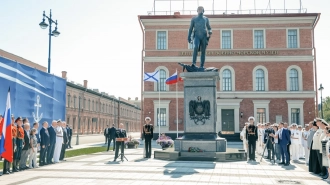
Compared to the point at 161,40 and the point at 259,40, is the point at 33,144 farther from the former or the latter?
the point at 259,40

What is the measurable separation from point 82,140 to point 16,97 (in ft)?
66.1

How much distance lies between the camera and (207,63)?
36.3 m

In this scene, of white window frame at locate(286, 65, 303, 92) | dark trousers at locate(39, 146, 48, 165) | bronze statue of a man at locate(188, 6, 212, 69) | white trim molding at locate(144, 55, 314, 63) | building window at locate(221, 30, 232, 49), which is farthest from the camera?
building window at locate(221, 30, 232, 49)

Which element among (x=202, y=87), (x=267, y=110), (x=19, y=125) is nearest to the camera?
(x=19, y=125)

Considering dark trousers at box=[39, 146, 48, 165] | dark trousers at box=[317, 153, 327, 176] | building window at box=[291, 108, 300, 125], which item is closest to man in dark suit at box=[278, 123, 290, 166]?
dark trousers at box=[317, 153, 327, 176]

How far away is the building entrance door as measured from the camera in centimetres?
3547

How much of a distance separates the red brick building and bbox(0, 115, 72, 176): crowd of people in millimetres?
20948

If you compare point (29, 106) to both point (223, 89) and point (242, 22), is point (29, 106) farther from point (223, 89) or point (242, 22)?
point (242, 22)

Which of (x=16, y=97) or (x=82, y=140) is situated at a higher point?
(x=16, y=97)

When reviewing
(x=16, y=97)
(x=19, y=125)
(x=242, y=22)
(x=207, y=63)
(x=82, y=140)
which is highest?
(x=242, y=22)

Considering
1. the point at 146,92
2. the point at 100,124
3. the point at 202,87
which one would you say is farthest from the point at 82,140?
the point at 100,124

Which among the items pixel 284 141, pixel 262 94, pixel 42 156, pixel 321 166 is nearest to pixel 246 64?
pixel 262 94

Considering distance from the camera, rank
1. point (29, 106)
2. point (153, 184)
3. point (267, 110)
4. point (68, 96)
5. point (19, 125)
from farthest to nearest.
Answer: point (68, 96), point (267, 110), point (29, 106), point (19, 125), point (153, 184)

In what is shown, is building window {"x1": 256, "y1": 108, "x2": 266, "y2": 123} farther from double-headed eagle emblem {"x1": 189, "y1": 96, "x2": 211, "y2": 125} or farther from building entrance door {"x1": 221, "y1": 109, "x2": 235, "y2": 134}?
double-headed eagle emblem {"x1": 189, "y1": 96, "x2": 211, "y2": 125}
